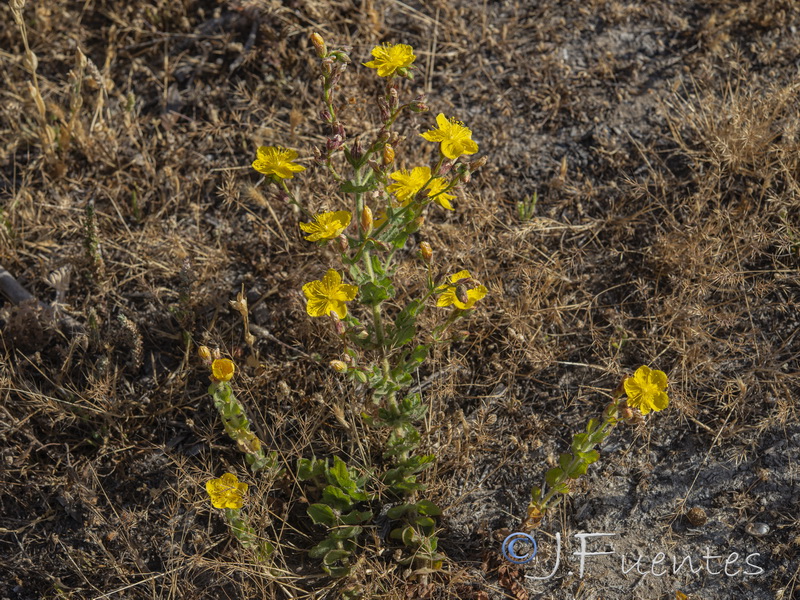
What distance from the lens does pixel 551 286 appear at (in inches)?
123

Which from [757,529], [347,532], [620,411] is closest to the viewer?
[620,411]

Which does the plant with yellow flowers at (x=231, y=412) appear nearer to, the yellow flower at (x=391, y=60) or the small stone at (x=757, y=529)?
the yellow flower at (x=391, y=60)

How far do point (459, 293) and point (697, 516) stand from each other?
1268 millimetres

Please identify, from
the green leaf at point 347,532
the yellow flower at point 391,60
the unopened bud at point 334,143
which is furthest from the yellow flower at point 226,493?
the yellow flower at point 391,60

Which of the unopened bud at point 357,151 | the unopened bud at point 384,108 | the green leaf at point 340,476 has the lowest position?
the green leaf at point 340,476

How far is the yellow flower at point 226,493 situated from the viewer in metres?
2.46

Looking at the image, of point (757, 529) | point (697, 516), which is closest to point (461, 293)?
point (697, 516)

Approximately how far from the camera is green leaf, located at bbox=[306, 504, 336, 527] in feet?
8.23

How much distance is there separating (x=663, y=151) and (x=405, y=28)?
149 centimetres

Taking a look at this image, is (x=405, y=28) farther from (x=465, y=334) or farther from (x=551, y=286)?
(x=465, y=334)

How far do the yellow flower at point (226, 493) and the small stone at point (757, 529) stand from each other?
6.05 feet

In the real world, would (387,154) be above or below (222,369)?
above

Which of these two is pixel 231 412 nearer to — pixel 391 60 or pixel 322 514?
pixel 322 514

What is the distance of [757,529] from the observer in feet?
8.62
